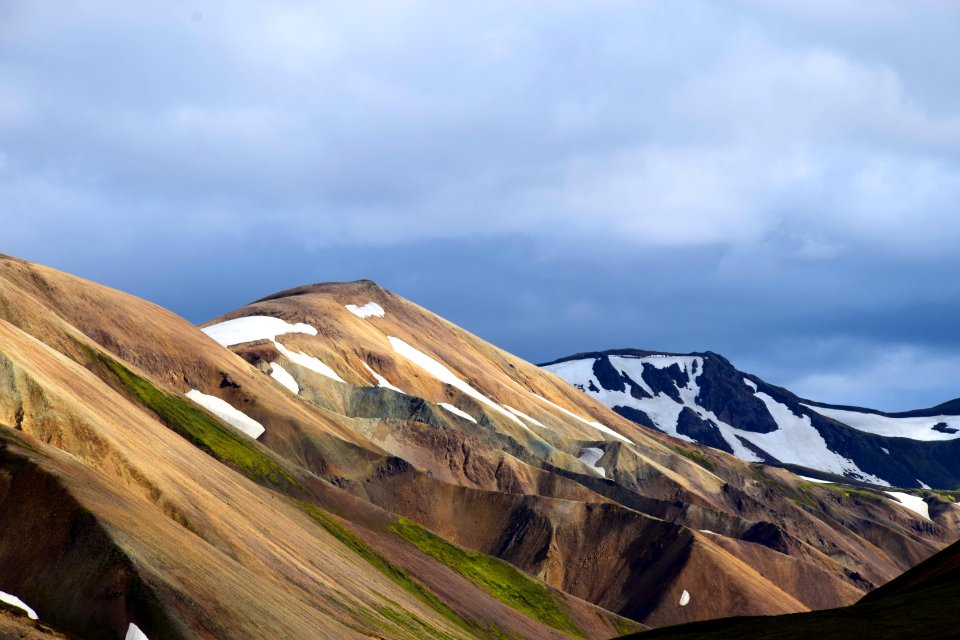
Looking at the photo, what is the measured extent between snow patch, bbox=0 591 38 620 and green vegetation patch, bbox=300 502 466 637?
54704 mm

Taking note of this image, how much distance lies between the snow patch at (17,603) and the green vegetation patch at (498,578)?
245ft

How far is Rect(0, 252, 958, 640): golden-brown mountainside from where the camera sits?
194ft

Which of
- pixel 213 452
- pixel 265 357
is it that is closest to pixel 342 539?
pixel 213 452

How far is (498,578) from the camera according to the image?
136 meters

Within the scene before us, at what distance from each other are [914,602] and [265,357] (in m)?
142

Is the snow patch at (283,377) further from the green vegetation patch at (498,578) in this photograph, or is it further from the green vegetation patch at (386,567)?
the green vegetation patch at (386,567)

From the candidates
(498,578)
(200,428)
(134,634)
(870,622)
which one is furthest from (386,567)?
(870,622)

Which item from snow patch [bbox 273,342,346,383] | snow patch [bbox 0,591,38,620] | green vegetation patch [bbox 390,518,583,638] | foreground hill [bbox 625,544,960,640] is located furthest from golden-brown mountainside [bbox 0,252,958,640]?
foreground hill [bbox 625,544,960,640]

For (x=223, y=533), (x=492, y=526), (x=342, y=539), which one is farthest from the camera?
(x=492, y=526)

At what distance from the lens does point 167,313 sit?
169 metres

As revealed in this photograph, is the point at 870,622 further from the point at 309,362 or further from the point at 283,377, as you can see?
the point at 309,362

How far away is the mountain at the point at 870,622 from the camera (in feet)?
165

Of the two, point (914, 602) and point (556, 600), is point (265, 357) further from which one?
point (914, 602)

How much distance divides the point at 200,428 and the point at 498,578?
36.7 metres
